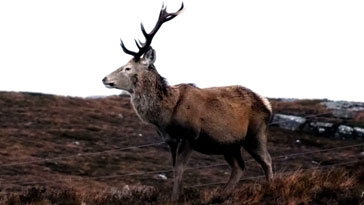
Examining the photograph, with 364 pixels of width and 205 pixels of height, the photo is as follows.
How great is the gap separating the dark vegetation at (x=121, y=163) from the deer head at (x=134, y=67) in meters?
1.86

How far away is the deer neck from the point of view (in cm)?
1217

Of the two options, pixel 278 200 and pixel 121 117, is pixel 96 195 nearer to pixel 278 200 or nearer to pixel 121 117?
pixel 278 200

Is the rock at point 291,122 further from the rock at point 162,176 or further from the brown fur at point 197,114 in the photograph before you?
the brown fur at point 197,114

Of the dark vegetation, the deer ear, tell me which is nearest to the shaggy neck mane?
the deer ear

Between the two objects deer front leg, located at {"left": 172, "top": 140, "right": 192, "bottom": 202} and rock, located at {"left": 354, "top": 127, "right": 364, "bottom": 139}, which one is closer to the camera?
deer front leg, located at {"left": 172, "top": 140, "right": 192, "bottom": 202}

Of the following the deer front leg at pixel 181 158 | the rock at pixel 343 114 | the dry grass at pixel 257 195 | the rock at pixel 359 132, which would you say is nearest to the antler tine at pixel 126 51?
the deer front leg at pixel 181 158

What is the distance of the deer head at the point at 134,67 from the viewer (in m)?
12.7

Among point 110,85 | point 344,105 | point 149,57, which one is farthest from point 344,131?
point 110,85

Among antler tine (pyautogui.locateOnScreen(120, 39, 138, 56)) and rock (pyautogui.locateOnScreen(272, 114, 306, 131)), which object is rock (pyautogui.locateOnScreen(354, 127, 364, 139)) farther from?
antler tine (pyautogui.locateOnScreen(120, 39, 138, 56))

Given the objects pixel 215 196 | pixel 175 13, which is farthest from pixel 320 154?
pixel 215 196

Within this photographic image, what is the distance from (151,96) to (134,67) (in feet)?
2.25

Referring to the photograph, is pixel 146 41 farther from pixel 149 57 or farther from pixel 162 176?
pixel 162 176

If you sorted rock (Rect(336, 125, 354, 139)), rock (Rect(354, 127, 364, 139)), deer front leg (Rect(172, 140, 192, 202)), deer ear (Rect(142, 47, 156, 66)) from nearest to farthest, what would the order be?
1. deer front leg (Rect(172, 140, 192, 202))
2. deer ear (Rect(142, 47, 156, 66))
3. rock (Rect(354, 127, 364, 139))
4. rock (Rect(336, 125, 354, 139))

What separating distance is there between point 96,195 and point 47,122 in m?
31.3
